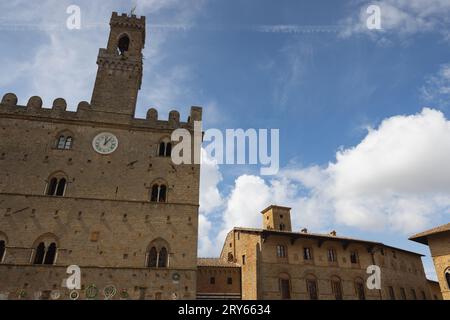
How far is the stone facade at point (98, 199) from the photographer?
620 inches

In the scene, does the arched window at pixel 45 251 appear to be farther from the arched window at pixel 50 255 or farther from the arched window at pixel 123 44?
the arched window at pixel 123 44

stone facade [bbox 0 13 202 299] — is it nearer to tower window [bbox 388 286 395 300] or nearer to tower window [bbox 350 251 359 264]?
tower window [bbox 350 251 359 264]

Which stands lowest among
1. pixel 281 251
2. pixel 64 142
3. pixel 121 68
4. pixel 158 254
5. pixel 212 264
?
pixel 158 254

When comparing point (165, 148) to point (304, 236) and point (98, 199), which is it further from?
point (304, 236)

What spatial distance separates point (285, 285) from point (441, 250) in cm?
1029

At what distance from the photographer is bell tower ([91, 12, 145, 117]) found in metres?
20.4

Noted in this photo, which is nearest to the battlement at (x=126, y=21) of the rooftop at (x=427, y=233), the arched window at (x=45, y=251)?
the arched window at (x=45, y=251)

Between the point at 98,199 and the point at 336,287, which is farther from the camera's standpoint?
the point at 336,287

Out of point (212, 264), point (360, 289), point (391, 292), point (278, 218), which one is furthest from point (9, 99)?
point (391, 292)

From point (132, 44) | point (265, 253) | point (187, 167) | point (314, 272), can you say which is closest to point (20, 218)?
point (187, 167)

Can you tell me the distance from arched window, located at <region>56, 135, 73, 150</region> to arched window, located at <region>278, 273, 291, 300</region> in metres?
17.0

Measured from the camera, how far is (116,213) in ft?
56.7

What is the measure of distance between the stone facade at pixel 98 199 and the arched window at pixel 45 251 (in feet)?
0.15

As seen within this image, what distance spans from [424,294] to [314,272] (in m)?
15.5
